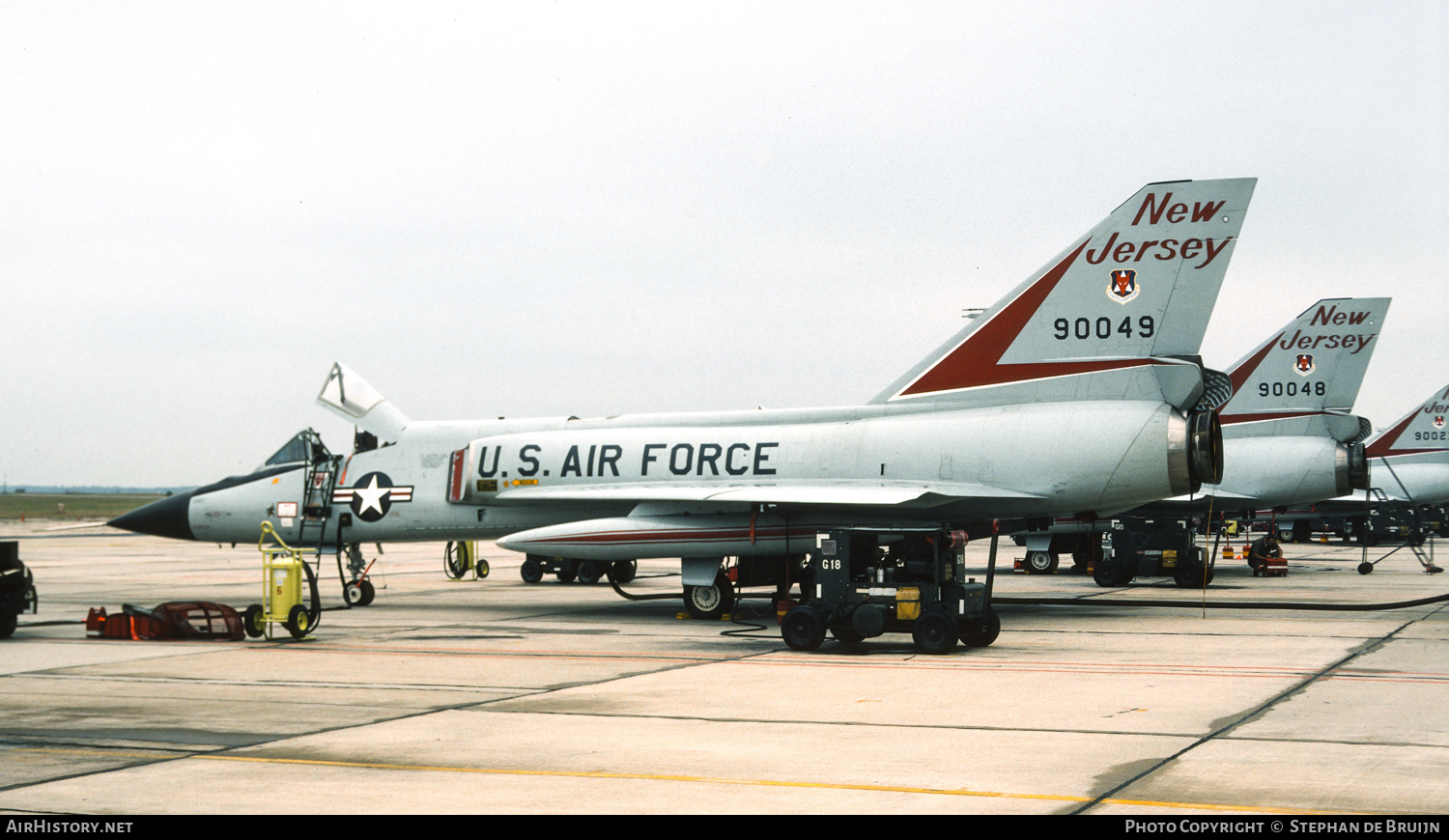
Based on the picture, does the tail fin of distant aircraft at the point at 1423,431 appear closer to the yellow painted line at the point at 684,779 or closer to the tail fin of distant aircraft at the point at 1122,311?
the tail fin of distant aircraft at the point at 1122,311

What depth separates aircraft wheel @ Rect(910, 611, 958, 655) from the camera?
13.7 metres

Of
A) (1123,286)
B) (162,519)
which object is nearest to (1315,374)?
(1123,286)

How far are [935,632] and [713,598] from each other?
5112 millimetres

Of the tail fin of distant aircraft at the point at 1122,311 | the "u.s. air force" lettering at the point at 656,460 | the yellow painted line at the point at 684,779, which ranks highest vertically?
the tail fin of distant aircraft at the point at 1122,311

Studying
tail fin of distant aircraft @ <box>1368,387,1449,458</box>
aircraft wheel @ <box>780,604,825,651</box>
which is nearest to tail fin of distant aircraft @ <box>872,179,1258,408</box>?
aircraft wheel @ <box>780,604,825,651</box>

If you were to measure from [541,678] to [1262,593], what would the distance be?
16101mm

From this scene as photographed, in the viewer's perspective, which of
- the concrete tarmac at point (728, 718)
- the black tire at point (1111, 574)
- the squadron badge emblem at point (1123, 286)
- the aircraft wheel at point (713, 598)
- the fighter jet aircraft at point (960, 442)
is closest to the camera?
the concrete tarmac at point (728, 718)

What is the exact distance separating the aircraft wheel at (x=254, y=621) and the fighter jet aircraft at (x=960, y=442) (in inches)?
135

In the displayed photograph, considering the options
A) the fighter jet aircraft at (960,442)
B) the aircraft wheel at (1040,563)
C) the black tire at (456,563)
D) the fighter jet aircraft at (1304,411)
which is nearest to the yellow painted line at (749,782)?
the fighter jet aircraft at (960,442)

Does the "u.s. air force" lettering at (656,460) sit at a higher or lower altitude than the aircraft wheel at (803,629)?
higher

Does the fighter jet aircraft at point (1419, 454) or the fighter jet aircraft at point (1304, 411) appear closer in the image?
the fighter jet aircraft at point (1304, 411)

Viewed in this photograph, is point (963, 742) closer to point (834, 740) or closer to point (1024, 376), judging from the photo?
point (834, 740)

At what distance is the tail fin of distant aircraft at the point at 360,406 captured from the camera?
21.4 m

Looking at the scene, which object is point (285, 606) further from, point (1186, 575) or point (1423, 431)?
point (1423, 431)
